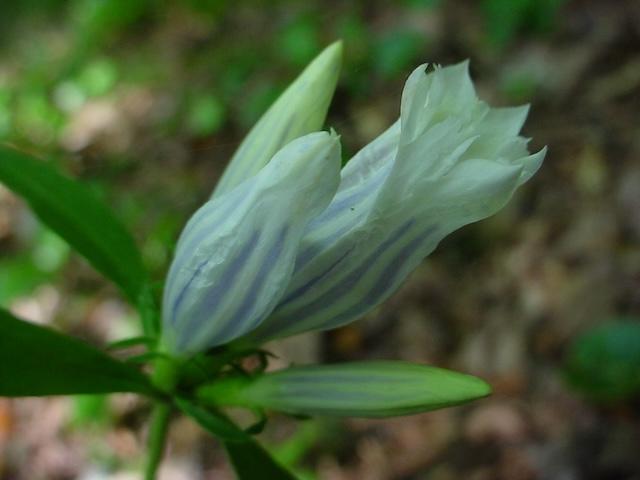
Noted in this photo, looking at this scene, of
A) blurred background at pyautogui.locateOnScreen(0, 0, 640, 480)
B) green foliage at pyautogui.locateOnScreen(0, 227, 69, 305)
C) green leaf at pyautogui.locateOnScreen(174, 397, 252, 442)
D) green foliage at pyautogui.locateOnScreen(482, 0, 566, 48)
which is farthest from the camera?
green foliage at pyautogui.locateOnScreen(482, 0, 566, 48)

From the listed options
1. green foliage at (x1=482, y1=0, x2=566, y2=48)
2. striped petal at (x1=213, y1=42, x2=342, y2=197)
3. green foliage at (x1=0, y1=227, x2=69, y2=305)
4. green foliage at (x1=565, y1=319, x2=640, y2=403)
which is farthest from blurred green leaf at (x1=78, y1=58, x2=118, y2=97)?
striped petal at (x1=213, y1=42, x2=342, y2=197)

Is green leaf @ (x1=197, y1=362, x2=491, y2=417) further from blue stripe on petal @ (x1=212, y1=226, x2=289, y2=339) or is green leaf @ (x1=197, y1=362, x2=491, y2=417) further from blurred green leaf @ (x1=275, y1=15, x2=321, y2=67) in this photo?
blurred green leaf @ (x1=275, y1=15, x2=321, y2=67)

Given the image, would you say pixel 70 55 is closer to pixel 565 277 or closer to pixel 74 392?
pixel 565 277

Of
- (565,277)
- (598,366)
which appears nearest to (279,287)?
(598,366)

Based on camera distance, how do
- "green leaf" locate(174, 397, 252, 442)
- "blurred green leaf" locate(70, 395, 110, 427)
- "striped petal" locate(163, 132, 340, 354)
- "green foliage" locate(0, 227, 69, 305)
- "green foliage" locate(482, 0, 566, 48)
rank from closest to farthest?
1. "striped petal" locate(163, 132, 340, 354)
2. "green leaf" locate(174, 397, 252, 442)
3. "blurred green leaf" locate(70, 395, 110, 427)
4. "green foliage" locate(0, 227, 69, 305)
5. "green foliage" locate(482, 0, 566, 48)

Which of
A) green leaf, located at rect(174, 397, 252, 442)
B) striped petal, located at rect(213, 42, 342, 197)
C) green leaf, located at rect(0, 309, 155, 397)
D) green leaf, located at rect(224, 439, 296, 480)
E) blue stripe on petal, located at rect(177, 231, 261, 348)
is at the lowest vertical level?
green leaf, located at rect(224, 439, 296, 480)

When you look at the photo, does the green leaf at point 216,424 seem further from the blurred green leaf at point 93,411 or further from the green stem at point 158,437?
the blurred green leaf at point 93,411

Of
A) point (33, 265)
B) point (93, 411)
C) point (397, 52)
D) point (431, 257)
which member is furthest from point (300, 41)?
point (93, 411)

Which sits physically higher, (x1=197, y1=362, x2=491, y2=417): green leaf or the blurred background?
(x1=197, y1=362, x2=491, y2=417): green leaf
